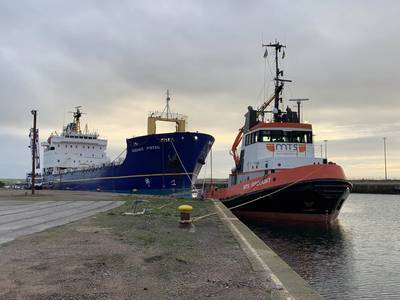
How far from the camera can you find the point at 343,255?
48.2ft

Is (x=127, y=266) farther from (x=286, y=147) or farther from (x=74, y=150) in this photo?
(x=74, y=150)

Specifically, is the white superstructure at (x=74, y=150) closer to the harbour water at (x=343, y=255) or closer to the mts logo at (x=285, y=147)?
the mts logo at (x=285, y=147)

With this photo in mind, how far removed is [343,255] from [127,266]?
985cm

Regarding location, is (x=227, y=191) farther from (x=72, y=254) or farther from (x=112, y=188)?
(x=72, y=254)

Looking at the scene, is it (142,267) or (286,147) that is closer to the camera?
(142,267)

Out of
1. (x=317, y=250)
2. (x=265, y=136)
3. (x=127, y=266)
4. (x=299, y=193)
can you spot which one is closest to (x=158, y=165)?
(x=265, y=136)

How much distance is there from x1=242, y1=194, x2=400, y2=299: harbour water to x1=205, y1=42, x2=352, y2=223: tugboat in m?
1.02

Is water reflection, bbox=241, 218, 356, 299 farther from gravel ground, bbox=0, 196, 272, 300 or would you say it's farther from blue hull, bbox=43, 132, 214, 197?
blue hull, bbox=43, 132, 214, 197

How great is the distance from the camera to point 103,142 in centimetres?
5619

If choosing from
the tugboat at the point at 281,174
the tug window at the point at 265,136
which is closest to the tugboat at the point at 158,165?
the tugboat at the point at 281,174

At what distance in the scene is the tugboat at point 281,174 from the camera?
21059 mm

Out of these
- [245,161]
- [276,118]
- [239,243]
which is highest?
[276,118]

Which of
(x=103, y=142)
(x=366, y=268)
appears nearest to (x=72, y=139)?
(x=103, y=142)

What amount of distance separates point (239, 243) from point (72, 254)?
3833 millimetres
